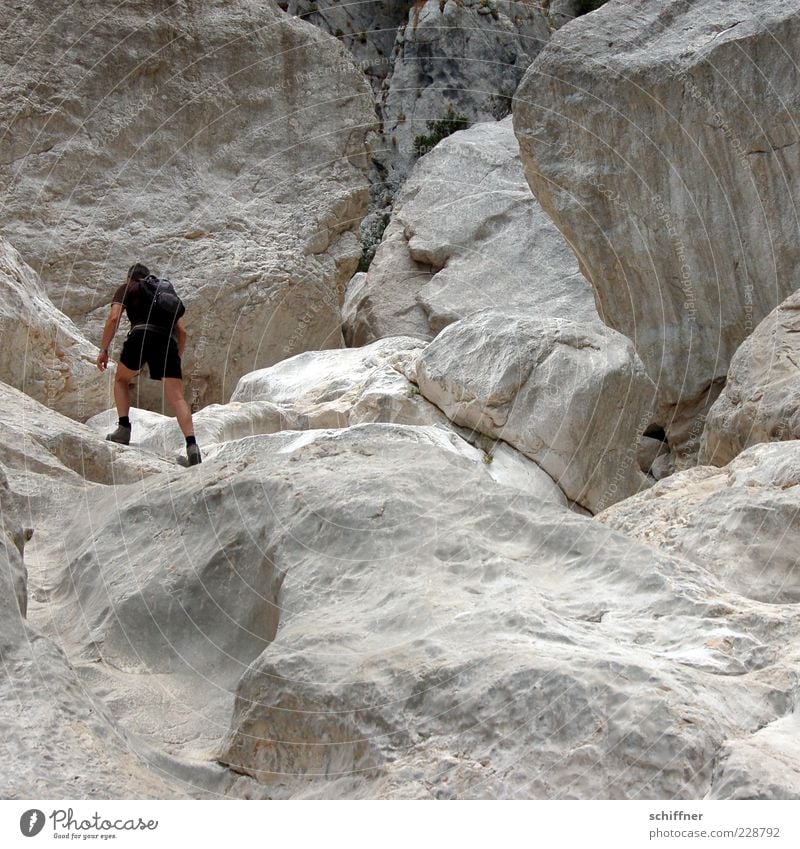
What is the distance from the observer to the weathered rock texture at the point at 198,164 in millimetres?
13172

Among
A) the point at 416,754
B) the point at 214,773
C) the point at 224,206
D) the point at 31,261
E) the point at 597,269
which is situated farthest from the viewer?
the point at 224,206

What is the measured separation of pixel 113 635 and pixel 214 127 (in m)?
10.7

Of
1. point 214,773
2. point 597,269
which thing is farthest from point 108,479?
point 597,269

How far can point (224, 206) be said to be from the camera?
45.3 ft

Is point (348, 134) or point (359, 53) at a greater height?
point (359, 53)

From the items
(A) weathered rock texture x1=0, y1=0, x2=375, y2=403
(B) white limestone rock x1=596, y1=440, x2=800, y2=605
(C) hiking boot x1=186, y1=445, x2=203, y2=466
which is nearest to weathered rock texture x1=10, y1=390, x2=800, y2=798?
(B) white limestone rock x1=596, y1=440, x2=800, y2=605

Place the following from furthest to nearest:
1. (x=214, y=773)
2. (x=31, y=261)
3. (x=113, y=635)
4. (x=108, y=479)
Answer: (x=31, y=261), (x=108, y=479), (x=113, y=635), (x=214, y=773)

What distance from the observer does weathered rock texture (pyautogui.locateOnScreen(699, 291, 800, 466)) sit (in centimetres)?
693

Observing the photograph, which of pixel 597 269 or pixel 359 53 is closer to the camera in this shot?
pixel 597 269

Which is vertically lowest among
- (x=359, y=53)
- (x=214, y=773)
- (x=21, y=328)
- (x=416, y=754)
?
(x=214, y=773)

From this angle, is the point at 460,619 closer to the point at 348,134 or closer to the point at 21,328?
the point at 21,328

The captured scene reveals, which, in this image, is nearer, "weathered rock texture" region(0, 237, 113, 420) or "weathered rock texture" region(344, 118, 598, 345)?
"weathered rock texture" region(0, 237, 113, 420)

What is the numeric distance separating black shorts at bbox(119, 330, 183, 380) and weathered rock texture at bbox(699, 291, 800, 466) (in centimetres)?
338

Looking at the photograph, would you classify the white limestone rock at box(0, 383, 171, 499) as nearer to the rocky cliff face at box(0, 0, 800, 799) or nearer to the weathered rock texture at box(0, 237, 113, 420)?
the rocky cliff face at box(0, 0, 800, 799)
